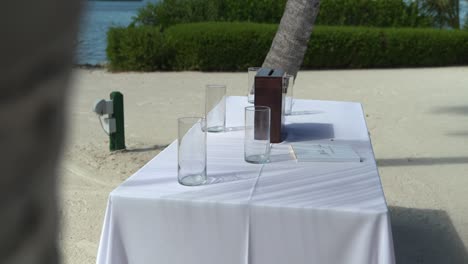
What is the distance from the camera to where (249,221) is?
7.13ft

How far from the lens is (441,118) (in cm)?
813

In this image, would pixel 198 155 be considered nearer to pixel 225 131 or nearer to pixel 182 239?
pixel 182 239

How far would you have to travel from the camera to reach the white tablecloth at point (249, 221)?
6.97ft

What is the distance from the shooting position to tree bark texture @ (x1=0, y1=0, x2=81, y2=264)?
383mm

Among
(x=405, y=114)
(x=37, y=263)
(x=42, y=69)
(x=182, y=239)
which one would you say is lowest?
(x=405, y=114)

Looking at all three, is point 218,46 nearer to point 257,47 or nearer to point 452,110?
point 257,47

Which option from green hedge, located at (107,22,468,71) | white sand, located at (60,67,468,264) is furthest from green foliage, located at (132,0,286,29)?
white sand, located at (60,67,468,264)

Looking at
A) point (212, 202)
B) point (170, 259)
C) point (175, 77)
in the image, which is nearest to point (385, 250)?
point (212, 202)

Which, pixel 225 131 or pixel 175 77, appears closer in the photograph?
pixel 225 131

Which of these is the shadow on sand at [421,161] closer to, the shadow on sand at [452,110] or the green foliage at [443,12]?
the shadow on sand at [452,110]

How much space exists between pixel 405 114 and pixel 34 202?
8.44 metres

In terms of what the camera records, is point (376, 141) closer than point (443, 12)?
Yes

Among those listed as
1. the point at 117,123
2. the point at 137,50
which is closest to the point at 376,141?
the point at 117,123

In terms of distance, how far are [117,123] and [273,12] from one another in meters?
11.3
